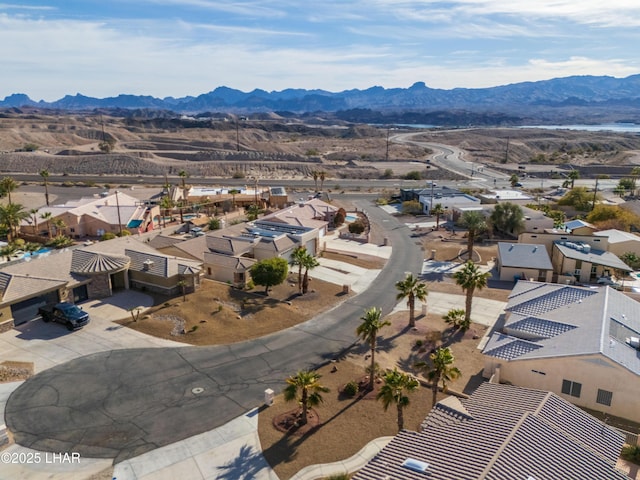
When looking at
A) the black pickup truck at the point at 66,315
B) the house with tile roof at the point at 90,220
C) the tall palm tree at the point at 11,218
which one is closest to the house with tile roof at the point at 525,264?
the black pickup truck at the point at 66,315

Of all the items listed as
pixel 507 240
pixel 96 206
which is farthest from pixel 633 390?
pixel 96 206

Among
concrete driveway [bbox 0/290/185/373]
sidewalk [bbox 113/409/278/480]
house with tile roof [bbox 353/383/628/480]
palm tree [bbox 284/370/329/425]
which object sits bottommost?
sidewalk [bbox 113/409/278/480]

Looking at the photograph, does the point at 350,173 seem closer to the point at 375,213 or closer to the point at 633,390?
the point at 375,213

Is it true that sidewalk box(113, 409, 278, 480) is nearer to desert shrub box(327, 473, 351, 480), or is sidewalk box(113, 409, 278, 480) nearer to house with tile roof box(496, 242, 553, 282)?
desert shrub box(327, 473, 351, 480)

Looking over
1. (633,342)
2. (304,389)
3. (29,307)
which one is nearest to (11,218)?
(29,307)

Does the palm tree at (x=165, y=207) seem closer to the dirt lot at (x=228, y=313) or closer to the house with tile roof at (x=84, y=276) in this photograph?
the house with tile roof at (x=84, y=276)

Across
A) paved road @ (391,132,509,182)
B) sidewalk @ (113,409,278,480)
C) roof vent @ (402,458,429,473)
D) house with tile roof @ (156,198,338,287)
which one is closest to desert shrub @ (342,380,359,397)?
sidewalk @ (113,409,278,480)

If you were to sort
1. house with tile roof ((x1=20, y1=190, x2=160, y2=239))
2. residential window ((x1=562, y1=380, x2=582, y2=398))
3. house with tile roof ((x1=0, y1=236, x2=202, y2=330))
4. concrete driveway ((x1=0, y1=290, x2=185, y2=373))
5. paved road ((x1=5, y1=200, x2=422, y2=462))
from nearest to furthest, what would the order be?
paved road ((x1=5, y1=200, x2=422, y2=462)) < residential window ((x1=562, y1=380, x2=582, y2=398)) < concrete driveway ((x1=0, y1=290, x2=185, y2=373)) < house with tile roof ((x1=0, y1=236, x2=202, y2=330)) < house with tile roof ((x1=20, y1=190, x2=160, y2=239))

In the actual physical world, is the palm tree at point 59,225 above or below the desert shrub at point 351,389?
above
